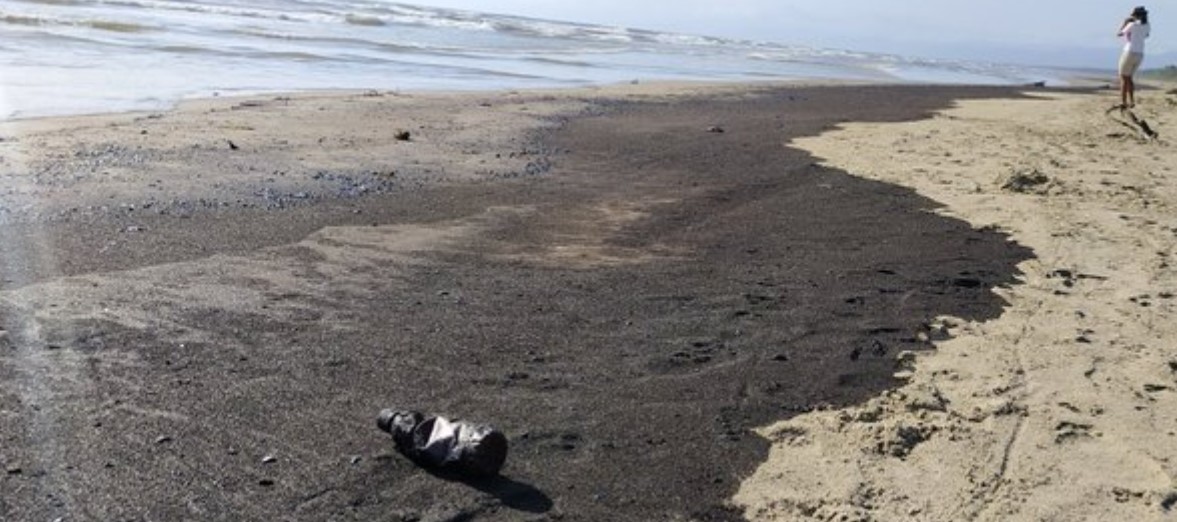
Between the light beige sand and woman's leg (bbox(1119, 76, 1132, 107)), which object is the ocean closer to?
the light beige sand

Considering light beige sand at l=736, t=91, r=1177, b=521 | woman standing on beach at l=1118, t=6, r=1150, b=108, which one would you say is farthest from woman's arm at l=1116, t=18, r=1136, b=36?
light beige sand at l=736, t=91, r=1177, b=521

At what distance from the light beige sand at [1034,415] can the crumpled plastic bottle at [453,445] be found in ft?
2.91

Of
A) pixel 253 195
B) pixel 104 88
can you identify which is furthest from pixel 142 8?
pixel 253 195

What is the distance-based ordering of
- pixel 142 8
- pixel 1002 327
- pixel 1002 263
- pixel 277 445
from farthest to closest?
pixel 142 8, pixel 1002 263, pixel 1002 327, pixel 277 445

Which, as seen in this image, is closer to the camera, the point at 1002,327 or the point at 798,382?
the point at 798,382

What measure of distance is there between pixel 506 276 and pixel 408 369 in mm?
1794

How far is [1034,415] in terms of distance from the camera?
174 inches

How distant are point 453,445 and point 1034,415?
2.43 metres

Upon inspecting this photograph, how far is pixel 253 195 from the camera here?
8.69 metres

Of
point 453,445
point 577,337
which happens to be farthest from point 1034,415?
point 453,445

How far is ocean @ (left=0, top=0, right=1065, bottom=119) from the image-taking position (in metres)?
17.0

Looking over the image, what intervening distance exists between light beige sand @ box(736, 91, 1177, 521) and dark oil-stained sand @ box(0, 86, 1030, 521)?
19 centimetres

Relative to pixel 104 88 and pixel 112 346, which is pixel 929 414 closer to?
pixel 112 346

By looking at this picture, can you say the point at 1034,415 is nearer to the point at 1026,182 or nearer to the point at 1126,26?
the point at 1026,182
